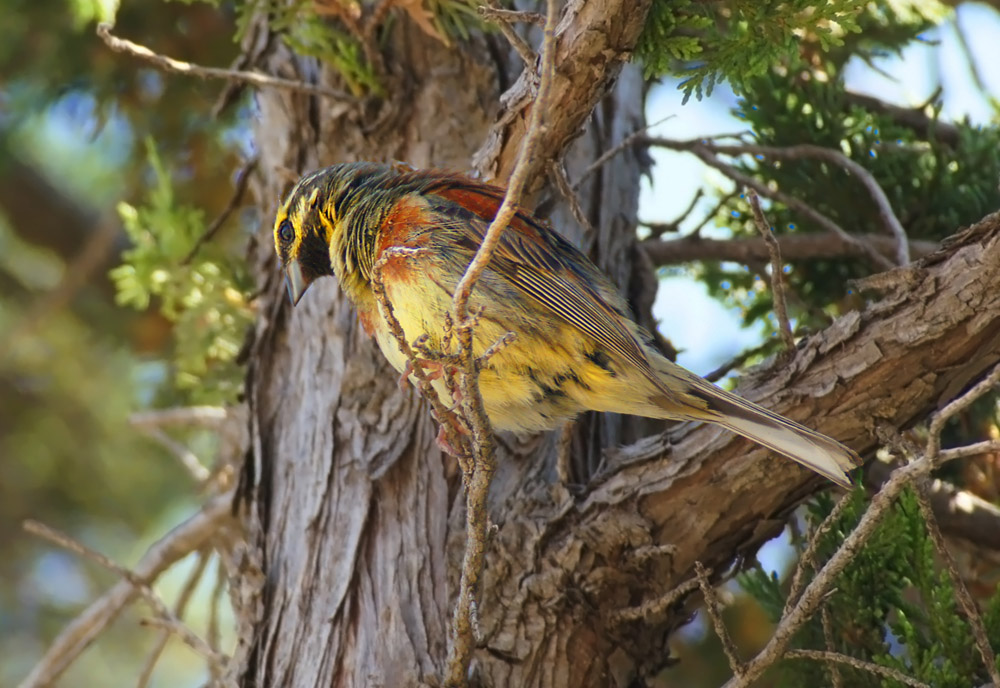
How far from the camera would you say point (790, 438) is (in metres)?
3.07

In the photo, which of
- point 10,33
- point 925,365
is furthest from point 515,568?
point 10,33

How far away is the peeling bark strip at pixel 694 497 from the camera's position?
124 inches

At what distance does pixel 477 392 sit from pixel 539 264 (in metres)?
0.92

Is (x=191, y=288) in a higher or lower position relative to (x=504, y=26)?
higher

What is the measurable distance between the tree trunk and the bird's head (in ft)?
1.16

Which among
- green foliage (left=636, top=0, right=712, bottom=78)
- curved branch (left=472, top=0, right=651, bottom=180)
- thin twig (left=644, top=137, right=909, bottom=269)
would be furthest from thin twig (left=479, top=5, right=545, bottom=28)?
thin twig (left=644, top=137, right=909, bottom=269)

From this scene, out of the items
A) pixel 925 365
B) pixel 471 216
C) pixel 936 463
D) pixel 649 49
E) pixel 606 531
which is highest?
pixel 649 49

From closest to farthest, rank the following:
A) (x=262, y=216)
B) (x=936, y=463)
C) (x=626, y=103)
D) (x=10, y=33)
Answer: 1. (x=936, y=463)
2. (x=262, y=216)
3. (x=626, y=103)
4. (x=10, y=33)

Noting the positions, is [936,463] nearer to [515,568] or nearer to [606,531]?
[606,531]

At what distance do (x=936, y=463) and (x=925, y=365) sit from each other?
0.74 metres

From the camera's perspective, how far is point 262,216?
4.64 m

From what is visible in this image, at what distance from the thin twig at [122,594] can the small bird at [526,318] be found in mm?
1207

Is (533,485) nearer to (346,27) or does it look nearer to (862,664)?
(862,664)

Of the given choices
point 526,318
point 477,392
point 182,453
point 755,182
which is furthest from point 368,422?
point 755,182
